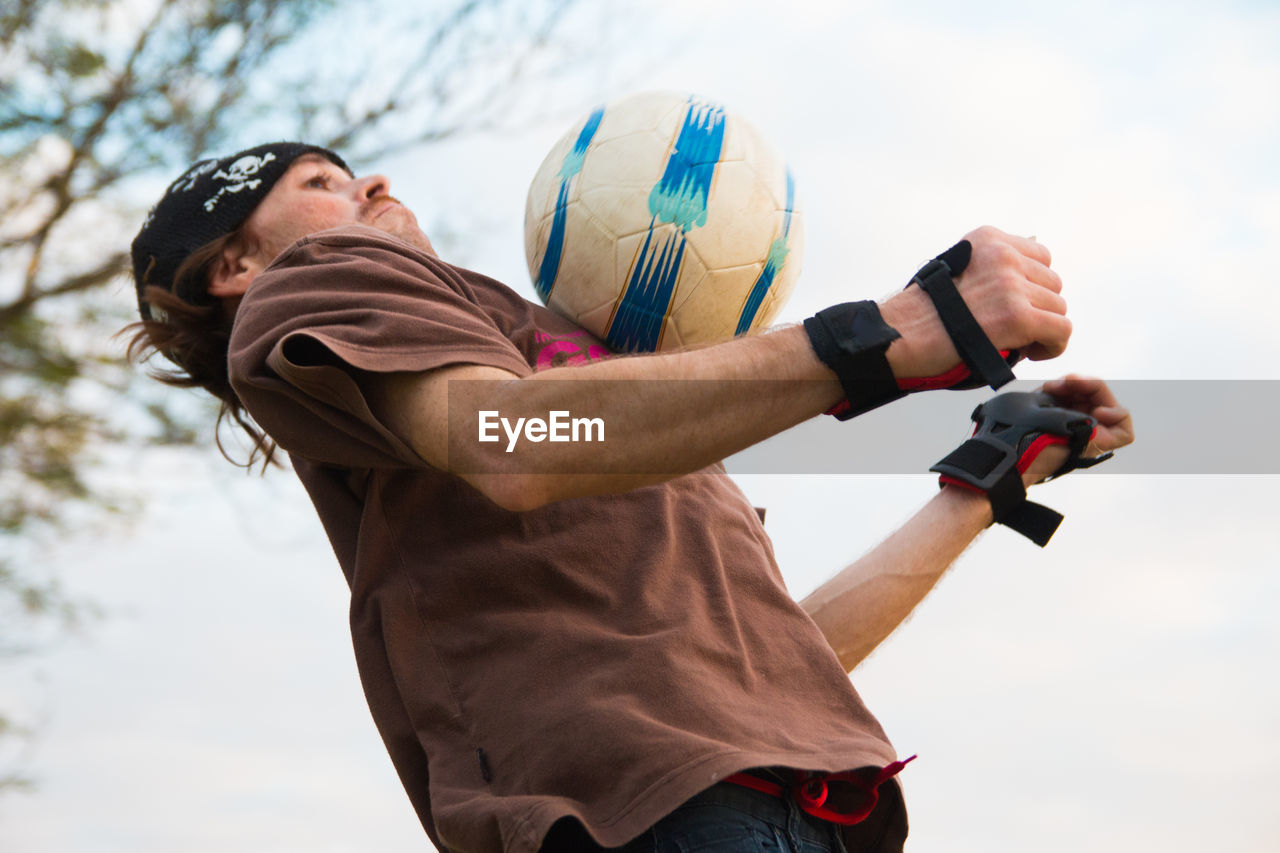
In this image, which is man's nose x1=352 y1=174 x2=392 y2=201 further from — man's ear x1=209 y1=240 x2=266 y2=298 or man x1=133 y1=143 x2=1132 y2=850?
man x1=133 y1=143 x2=1132 y2=850

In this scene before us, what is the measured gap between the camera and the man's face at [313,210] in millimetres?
2420

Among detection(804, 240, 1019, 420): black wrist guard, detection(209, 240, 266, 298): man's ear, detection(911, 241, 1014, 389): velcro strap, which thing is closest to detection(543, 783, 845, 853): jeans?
detection(804, 240, 1019, 420): black wrist guard

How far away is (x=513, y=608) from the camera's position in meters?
1.79

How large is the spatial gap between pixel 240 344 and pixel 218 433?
1131mm

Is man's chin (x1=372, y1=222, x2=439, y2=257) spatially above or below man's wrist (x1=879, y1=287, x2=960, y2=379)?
above

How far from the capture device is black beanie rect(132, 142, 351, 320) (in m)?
2.49

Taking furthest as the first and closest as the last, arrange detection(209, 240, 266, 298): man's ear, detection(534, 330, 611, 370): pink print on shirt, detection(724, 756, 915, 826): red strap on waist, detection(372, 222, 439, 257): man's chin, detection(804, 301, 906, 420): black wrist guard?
detection(209, 240, 266, 298): man's ear
detection(372, 222, 439, 257): man's chin
detection(534, 330, 611, 370): pink print on shirt
detection(724, 756, 915, 826): red strap on waist
detection(804, 301, 906, 420): black wrist guard

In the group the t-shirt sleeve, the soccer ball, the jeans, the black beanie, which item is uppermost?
the black beanie

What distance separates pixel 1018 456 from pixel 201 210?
1.80m

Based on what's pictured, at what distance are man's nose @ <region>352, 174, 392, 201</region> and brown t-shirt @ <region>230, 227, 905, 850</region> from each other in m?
0.55

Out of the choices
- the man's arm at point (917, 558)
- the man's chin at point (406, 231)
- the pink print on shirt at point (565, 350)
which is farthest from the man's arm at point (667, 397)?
the man's arm at point (917, 558)

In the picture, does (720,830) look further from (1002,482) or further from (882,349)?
(1002,482)

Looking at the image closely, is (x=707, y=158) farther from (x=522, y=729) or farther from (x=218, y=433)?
(x=218, y=433)

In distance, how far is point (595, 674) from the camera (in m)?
1.67
